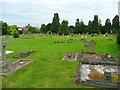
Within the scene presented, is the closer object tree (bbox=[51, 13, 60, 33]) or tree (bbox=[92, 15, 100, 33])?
tree (bbox=[92, 15, 100, 33])

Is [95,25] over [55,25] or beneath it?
beneath

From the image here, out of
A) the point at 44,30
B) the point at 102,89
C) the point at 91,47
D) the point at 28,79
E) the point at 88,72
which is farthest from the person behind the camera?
the point at 44,30

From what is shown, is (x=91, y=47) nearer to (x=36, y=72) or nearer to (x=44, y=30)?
(x=36, y=72)

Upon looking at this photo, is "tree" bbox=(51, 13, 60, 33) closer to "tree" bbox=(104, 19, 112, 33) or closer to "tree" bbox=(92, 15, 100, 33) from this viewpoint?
"tree" bbox=(92, 15, 100, 33)

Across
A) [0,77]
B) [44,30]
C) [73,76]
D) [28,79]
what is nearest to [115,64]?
[73,76]

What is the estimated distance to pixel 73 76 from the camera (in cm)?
831

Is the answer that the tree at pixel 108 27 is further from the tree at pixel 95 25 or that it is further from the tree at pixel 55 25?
the tree at pixel 55 25

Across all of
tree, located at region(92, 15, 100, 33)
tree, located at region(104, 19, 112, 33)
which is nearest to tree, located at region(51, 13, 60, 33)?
tree, located at region(92, 15, 100, 33)

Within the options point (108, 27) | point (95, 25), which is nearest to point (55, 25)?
point (95, 25)

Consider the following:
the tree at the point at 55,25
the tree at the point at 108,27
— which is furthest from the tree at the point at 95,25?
the tree at the point at 55,25

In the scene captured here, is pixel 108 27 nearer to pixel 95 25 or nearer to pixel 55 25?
pixel 95 25

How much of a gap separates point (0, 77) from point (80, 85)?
210 inches

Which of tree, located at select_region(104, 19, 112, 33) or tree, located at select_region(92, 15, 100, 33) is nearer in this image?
tree, located at select_region(92, 15, 100, 33)

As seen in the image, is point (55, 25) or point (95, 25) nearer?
point (95, 25)
